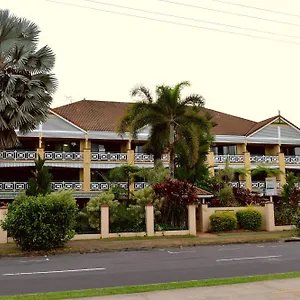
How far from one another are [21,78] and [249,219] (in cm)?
1613

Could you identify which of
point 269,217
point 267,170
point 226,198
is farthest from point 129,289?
point 267,170

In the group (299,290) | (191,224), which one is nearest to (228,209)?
(191,224)

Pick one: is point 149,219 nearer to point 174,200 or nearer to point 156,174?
point 174,200

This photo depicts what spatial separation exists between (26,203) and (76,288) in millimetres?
9351

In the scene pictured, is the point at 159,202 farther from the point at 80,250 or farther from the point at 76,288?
the point at 76,288

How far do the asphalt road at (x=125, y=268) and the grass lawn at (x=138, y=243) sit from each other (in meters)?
1.07

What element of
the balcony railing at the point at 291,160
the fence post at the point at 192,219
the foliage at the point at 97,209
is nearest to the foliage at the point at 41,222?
the foliage at the point at 97,209

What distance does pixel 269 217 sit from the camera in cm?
2561

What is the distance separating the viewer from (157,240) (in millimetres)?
20422

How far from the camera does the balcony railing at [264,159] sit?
124ft

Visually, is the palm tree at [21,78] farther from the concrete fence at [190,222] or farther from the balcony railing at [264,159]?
the balcony railing at [264,159]

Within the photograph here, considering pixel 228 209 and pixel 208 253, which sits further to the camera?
pixel 228 209

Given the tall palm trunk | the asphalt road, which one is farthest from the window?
the asphalt road

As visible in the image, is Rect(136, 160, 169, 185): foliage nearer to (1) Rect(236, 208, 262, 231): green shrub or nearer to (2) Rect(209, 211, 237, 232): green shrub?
(2) Rect(209, 211, 237, 232): green shrub
